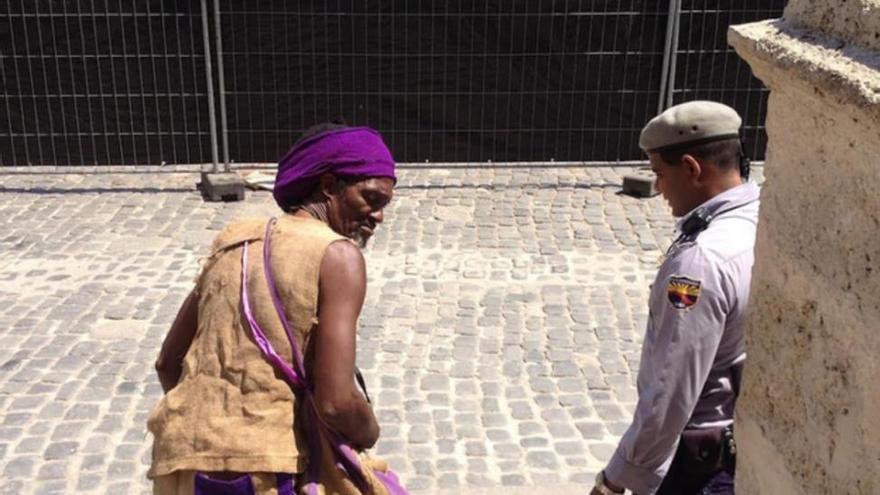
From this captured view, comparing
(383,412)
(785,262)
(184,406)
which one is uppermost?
(785,262)

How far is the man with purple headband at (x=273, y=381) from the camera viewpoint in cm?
243

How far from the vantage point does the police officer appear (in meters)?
2.75

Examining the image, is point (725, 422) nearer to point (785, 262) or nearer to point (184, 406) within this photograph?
point (785, 262)

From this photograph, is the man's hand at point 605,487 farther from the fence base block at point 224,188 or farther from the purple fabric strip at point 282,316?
the fence base block at point 224,188

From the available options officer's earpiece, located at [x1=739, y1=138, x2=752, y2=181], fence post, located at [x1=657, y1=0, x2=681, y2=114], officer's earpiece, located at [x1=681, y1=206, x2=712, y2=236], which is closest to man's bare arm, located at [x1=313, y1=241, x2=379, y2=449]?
officer's earpiece, located at [x1=681, y1=206, x2=712, y2=236]

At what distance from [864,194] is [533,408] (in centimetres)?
404

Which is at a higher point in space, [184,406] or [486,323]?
[184,406]

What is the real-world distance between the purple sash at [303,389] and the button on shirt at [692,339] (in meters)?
0.84

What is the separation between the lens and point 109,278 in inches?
288

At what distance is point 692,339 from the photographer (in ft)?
8.98

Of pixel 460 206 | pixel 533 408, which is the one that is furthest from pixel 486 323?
pixel 460 206

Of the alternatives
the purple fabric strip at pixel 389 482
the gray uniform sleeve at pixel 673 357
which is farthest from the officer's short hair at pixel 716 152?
the purple fabric strip at pixel 389 482

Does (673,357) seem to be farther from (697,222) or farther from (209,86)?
(209,86)

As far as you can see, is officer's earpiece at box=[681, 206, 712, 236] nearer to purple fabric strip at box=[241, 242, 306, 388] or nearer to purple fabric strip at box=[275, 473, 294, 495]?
purple fabric strip at box=[241, 242, 306, 388]
